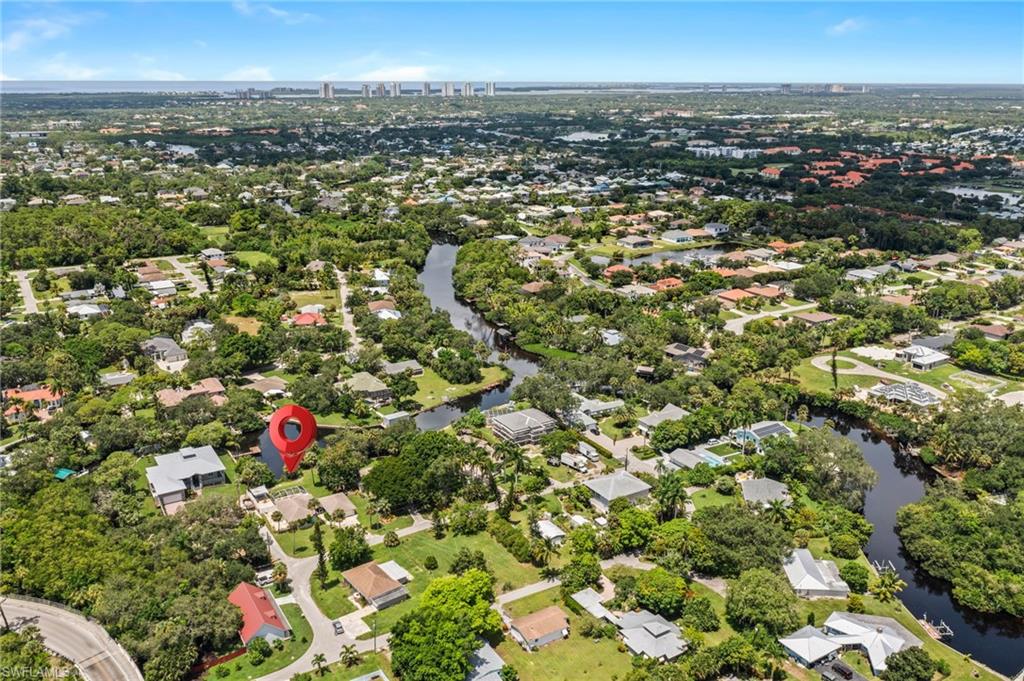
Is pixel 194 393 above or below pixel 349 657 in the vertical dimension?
above

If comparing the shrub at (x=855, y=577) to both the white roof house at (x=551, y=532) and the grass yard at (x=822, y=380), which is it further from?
the grass yard at (x=822, y=380)

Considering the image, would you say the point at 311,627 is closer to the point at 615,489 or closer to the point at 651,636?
the point at 651,636

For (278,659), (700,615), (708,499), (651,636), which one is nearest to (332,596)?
(278,659)

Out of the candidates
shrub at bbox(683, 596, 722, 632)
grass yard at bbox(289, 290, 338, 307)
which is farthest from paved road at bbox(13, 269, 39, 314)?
shrub at bbox(683, 596, 722, 632)

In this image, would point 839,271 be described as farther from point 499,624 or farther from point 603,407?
point 499,624

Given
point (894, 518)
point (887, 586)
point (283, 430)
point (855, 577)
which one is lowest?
point (894, 518)

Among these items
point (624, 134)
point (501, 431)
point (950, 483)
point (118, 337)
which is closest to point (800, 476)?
point (950, 483)

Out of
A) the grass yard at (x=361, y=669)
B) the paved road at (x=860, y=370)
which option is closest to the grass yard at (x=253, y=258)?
the paved road at (x=860, y=370)
